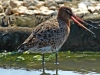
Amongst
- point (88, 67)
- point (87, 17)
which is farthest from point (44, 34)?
point (87, 17)

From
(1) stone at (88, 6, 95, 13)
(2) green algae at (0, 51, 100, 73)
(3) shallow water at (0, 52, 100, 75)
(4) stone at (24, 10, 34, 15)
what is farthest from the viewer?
(1) stone at (88, 6, 95, 13)

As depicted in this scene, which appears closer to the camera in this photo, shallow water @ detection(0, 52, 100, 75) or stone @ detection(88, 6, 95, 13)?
shallow water @ detection(0, 52, 100, 75)

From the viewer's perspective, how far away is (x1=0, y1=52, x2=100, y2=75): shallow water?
28.7 ft

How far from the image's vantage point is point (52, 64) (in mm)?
9336

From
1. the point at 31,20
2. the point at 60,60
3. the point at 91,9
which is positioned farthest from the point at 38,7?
the point at 60,60

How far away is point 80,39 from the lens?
10.8 metres

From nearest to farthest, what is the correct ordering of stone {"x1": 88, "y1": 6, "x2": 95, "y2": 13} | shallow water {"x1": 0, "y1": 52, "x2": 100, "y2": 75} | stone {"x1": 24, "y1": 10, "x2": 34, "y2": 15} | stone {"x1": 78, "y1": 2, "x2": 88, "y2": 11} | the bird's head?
1. shallow water {"x1": 0, "y1": 52, "x2": 100, "y2": 75}
2. the bird's head
3. stone {"x1": 24, "y1": 10, "x2": 34, "y2": 15}
4. stone {"x1": 88, "y1": 6, "x2": 95, "y2": 13}
5. stone {"x1": 78, "y1": 2, "x2": 88, "y2": 11}

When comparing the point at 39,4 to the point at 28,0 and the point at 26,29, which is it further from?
the point at 26,29

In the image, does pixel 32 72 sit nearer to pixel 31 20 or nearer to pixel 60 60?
pixel 60 60

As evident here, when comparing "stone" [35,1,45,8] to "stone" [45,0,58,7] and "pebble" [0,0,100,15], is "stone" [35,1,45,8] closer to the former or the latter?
"pebble" [0,0,100,15]

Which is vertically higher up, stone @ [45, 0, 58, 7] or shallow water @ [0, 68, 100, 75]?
stone @ [45, 0, 58, 7]

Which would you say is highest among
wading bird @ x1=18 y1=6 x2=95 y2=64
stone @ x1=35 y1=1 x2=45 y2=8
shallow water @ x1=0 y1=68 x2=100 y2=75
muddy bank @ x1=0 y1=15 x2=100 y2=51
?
stone @ x1=35 y1=1 x2=45 y2=8

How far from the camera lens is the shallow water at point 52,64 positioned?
28.7 ft

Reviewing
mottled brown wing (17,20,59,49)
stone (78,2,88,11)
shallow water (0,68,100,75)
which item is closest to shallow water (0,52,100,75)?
shallow water (0,68,100,75)
